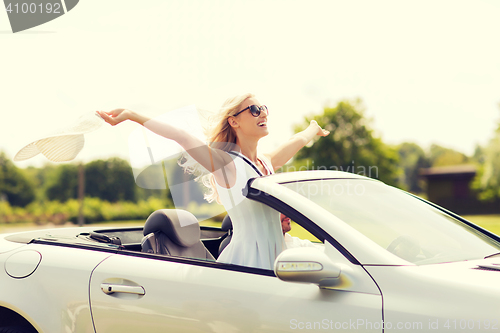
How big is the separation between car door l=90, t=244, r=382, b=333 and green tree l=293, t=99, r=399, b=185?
41.4 meters

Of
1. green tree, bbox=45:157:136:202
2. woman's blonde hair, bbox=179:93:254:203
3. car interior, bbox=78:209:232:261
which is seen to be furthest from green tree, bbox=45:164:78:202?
woman's blonde hair, bbox=179:93:254:203

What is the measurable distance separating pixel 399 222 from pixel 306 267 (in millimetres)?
784

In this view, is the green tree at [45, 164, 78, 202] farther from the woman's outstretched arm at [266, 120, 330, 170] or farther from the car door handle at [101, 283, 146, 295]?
the car door handle at [101, 283, 146, 295]

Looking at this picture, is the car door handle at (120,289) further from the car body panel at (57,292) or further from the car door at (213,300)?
the car body panel at (57,292)

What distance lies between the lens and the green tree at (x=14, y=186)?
64562mm

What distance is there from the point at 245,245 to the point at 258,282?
351 millimetres

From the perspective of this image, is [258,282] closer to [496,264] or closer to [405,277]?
[405,277]

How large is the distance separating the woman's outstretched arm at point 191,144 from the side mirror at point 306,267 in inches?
29.4

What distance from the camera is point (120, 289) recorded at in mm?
2066

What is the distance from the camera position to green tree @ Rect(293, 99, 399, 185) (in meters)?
45.7

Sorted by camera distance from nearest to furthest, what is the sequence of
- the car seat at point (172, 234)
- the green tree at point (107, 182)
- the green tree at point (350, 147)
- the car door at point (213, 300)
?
the car door at point (213, 300), the car seat at point (172, 234), the green tree at point (350, 147), the green tree at point (107, 182)

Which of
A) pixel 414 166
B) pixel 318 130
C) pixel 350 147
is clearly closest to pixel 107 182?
pixel 350 147

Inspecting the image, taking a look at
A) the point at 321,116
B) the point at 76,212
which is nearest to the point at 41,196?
the point at 76,212

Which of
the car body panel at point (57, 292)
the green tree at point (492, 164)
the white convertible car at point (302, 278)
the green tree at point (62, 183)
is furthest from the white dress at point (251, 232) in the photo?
the green tree at point (62, 183)
